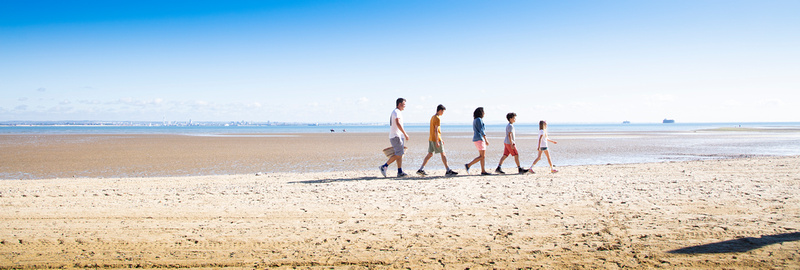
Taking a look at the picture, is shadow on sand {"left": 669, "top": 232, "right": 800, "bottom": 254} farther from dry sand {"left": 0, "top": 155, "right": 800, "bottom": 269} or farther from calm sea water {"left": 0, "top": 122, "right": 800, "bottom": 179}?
calm sea water {"left": 0, "top": 122, "right": 800, "bottom": 179}

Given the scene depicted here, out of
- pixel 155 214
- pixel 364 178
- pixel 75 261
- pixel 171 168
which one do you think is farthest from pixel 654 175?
pixel 171 168

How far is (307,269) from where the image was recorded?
3.80 meters

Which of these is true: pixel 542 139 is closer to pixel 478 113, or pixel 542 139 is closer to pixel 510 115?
pixel 510 115

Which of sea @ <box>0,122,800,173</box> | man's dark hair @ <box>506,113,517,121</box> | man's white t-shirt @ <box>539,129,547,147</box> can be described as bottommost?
sea @ <box>0,122,800,173</box>

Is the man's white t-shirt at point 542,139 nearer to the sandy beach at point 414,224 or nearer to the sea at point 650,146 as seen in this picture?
the sandy beach at point 414,224

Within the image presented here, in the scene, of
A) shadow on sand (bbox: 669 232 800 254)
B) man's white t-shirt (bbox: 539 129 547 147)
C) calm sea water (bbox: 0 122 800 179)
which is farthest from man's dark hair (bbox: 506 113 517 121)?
shadow on sand (bbox: 669 232 800 254)

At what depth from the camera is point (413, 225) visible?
17.1 ft

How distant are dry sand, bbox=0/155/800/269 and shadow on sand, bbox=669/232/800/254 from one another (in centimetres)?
2

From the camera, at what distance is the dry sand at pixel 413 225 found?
4.03 metres

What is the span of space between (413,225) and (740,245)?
3.36 m

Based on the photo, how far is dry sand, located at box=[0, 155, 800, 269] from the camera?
13.2 ft

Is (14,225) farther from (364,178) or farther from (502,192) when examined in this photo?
(502,192)

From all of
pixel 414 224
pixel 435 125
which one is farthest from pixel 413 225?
pixel 435 125

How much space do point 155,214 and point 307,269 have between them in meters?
3.25
